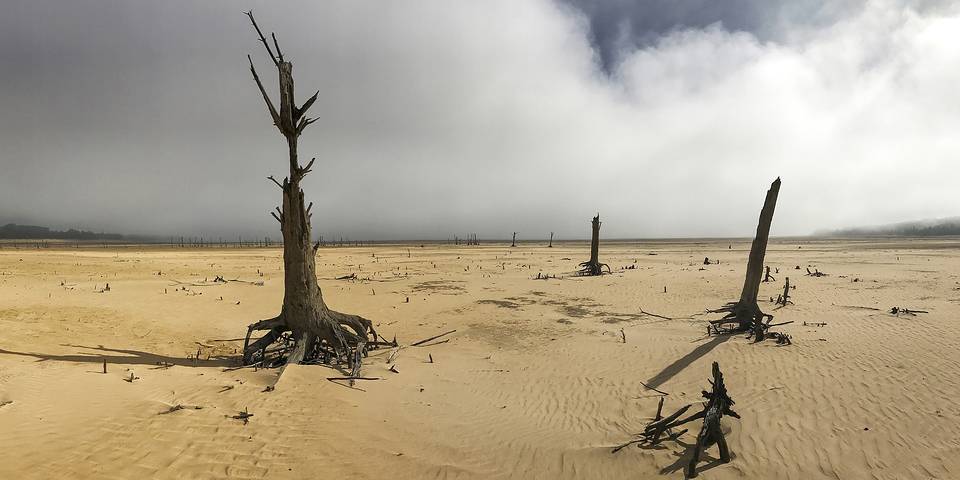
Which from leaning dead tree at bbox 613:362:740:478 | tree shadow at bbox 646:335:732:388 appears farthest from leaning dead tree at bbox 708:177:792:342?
leaning dead tree at bbox 613:362:740:478

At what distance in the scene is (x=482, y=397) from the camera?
7988 mm

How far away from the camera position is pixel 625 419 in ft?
23.0

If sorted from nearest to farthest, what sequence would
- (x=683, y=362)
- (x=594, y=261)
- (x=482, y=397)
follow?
(x=482, y=397), (x=683, y=362), (x=594, y=261)

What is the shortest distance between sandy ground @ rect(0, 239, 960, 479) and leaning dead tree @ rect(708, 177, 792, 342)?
2.84 ft

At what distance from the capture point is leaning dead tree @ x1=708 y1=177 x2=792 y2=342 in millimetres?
11805

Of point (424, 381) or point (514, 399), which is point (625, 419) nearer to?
point (514, 399)

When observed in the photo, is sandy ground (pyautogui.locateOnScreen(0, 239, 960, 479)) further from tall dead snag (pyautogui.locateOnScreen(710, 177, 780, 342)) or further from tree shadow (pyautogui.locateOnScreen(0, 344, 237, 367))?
tall dead snag (pyautogui.locateOnScreen(710, 177, 780, 342))

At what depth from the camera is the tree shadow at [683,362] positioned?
340 inches

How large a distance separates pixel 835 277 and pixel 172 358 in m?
29.3

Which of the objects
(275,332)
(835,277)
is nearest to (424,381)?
→ (275,332)

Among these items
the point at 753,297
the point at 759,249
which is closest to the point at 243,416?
the point at 753,297

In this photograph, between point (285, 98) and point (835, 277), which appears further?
point (835, 277)

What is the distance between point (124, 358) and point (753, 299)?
1524 cm

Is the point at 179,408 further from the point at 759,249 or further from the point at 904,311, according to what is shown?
the point at 904,311
